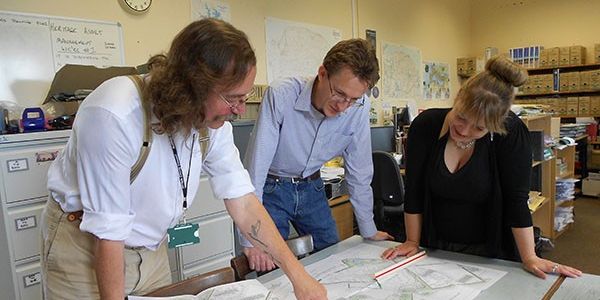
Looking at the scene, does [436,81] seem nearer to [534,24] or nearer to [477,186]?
[534,24]

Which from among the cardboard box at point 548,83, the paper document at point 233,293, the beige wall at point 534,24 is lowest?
the paper document at point 233,293

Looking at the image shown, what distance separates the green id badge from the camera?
1234 mm

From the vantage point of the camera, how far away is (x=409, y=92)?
17.4 feet

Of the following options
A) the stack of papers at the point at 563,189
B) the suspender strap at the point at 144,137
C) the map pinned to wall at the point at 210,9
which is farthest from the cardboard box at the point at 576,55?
the suspender strap at the point at 144,137

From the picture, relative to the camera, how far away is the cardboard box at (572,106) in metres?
5.71

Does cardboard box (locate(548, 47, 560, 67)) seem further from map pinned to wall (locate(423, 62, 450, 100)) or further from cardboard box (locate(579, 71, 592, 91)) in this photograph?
map pinned to wall (locate(423, 62, 450, 100))

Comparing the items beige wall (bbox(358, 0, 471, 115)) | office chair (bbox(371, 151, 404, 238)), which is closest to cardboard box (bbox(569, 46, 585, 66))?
beige wall (bbox(358, 0, 471, 115))

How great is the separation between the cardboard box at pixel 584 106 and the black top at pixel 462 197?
5295 mm

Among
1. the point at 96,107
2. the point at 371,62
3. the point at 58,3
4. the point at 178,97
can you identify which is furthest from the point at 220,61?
the point at 58,3

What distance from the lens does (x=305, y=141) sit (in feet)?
5.36

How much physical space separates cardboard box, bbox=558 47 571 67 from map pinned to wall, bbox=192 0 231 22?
15.4 feet

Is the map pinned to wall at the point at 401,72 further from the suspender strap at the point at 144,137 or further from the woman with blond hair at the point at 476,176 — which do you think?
the suspender strap at the point at 144,137

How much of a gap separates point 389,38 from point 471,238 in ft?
12.8

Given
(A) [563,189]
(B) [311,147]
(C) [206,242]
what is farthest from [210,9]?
(A) [563,189]
